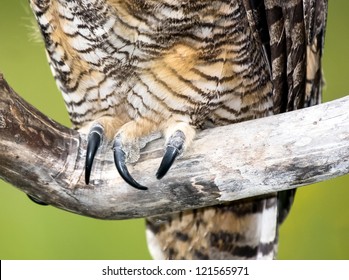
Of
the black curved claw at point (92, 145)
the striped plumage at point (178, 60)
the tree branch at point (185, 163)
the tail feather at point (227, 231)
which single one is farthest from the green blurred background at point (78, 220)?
the tree branch at point (185, 163)

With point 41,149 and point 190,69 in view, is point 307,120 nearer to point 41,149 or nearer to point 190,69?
point 190,69

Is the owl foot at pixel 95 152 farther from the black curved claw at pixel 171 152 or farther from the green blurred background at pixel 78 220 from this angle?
the green blurred background at pixel 78 220

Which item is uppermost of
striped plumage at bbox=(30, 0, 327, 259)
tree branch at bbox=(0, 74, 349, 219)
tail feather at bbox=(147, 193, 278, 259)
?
striped plumage at bbox=(30, 0, 327, 259)

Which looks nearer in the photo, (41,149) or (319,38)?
(41,149)

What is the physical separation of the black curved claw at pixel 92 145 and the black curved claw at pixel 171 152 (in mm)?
163

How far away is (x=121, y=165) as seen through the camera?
1.79 metres

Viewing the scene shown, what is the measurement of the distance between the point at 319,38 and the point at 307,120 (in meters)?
0.53

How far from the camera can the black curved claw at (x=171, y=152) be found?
173 cm

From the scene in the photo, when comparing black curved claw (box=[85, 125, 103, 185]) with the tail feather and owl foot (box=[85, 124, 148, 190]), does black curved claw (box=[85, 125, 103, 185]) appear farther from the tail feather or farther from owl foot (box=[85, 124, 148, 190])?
the tail feather

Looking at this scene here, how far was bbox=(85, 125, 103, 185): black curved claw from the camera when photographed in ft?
5.75

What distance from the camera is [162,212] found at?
70.6 inches

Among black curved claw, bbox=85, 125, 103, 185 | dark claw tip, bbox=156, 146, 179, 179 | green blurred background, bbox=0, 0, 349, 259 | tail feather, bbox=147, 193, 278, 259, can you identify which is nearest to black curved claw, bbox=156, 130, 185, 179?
dark claw tip, bbox=156, 146, 179, 179

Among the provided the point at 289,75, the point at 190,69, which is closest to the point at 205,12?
the point at 190,69

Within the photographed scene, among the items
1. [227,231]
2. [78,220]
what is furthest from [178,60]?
[78,220]
